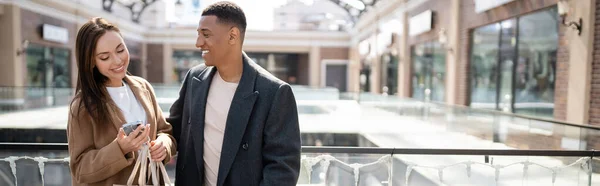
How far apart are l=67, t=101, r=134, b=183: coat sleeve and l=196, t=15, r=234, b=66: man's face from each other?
0.42m

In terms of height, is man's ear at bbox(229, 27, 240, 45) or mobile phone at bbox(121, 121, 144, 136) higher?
man's ear at bbox(229, 27, 240, 45)

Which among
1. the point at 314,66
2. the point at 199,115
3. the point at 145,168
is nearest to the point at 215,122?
the point at 199,115

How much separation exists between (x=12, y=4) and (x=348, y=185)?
1560 cm

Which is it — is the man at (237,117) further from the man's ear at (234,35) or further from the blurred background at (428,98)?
the blurred background at (428,98)

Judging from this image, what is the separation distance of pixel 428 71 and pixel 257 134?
1400cm

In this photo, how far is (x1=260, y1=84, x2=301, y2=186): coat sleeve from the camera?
1.51 m

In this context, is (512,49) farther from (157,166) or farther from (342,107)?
(157,166)

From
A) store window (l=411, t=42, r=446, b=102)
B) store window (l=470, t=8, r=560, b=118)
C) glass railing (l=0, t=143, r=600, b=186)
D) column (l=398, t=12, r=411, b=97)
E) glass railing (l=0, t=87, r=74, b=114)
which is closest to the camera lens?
glass railing (l=0, t=143, r=600, b=186)

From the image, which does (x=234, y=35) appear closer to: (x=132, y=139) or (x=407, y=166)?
(x=132, y=139)

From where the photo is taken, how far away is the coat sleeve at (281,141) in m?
1.51

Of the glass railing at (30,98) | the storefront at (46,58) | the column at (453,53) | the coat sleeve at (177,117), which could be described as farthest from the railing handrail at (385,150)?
the storefront at (46,58)

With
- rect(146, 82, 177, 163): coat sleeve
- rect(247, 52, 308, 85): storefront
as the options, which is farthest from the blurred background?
A: rect(247, 52, 308, 85): storefront

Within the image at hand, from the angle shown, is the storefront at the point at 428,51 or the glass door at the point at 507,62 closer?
the glass door at the point at 507,62

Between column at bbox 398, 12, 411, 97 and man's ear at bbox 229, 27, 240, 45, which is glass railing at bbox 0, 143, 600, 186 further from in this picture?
column at bbox 398, 12, 411, 97
